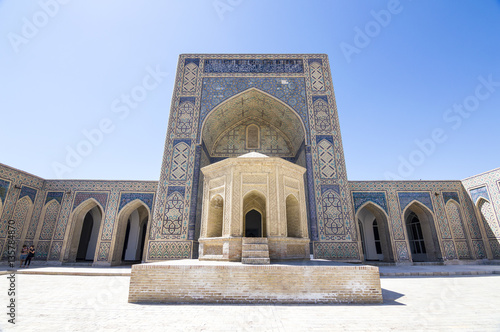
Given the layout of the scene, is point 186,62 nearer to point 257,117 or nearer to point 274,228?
point 257,117

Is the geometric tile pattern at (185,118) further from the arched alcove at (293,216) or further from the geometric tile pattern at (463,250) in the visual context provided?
the geometric tile pattern at (463,250)

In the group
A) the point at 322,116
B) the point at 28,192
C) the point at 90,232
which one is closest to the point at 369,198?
the point at 322,116

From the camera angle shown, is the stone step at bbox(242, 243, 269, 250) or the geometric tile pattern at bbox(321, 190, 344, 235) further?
the geometric tile pattern at bbox(321, 190, 344, 235)

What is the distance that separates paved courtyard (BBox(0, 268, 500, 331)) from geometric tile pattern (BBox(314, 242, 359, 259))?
3988 mm

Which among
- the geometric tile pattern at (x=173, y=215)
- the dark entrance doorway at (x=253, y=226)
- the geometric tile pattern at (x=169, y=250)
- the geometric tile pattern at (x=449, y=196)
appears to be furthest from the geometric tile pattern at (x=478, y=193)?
the geometric tile pattern at (x=173, y=215)

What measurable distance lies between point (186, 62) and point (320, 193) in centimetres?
778

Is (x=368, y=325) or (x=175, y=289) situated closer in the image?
(x=368, y=325)

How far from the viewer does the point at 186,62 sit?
10703mm

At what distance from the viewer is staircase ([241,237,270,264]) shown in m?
4.32

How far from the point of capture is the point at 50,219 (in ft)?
31.4

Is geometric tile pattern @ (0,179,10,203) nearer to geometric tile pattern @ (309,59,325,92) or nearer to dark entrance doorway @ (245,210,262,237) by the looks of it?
dark entrance doorway @ (245,210,262,237)

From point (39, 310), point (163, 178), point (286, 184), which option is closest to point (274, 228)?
point (286, 184)

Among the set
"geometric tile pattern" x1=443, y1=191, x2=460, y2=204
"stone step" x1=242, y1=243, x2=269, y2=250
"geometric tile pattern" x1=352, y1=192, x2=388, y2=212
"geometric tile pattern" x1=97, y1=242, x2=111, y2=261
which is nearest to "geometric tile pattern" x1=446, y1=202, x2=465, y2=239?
"geometric tile pattern" x1=443, y1=191, x2=460, y2=204

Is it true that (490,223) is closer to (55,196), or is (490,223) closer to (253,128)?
(253,128)
